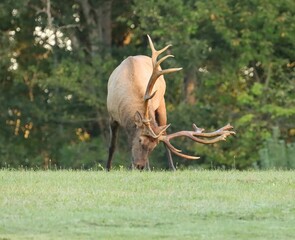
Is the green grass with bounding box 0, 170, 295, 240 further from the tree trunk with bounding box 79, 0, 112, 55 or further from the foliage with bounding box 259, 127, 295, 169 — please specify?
the tree trunk with bounding box 79, 0, 112, 55

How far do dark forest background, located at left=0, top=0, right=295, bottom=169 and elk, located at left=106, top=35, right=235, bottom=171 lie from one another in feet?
41.2

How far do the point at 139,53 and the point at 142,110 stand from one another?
1718 cm

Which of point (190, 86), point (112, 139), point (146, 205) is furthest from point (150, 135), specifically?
point (190, 86)

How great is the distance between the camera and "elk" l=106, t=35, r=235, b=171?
67.1 feet

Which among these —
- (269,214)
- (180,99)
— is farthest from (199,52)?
(269,214)

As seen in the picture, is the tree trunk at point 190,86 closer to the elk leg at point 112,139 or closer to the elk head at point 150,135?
the elk leg at point 112,139

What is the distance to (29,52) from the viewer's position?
39.8 metres

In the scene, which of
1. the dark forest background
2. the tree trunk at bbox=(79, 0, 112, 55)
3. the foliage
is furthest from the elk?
the tree trunk at bbox=(79, 0, 112, 55)

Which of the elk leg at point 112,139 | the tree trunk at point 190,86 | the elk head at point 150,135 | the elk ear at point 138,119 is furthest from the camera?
the tree trunk at point 190,86

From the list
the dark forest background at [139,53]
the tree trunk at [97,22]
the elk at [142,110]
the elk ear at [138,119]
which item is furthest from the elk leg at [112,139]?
the tree trunk at [97,22]

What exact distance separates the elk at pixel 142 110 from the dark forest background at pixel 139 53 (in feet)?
41.2

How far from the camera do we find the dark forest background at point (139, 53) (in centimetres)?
3609

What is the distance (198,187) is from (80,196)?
1701mm

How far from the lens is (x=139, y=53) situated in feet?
125
